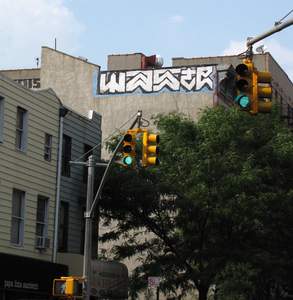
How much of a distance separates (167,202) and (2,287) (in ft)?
25.7

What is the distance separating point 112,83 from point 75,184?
18165 mm

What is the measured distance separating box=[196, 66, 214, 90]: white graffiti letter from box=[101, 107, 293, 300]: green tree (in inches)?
621

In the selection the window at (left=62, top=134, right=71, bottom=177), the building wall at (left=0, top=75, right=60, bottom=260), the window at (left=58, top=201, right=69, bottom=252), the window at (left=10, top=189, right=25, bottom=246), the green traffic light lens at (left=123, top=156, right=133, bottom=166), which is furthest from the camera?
the window at (left=62, top=134, right=71, bottom=177)

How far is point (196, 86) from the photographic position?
154 feet

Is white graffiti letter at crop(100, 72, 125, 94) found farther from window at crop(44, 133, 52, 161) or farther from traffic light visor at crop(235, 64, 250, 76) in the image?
traffic light visor at crop(235, 64, 250, 76)

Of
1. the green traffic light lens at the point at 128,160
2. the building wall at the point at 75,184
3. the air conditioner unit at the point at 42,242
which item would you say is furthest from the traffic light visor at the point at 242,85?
the building wall at the point at 75,184

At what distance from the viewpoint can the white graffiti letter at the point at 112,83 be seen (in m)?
48.1

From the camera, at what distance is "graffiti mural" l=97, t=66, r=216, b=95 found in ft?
154

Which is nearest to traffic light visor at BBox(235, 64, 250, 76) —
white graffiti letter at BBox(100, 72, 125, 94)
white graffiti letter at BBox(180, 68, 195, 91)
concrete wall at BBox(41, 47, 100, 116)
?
white graffiti letter at BBox(180, 68, 195, 91)

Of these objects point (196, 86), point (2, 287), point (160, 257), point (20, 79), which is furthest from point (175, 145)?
point (20, 79)

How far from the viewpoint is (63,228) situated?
30.2m

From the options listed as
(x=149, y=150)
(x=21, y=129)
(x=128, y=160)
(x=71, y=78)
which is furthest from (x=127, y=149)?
(x=71, y=78)

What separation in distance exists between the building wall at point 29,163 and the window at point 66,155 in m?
0.81

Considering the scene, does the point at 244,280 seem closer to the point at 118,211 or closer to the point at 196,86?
the point at 118,211
